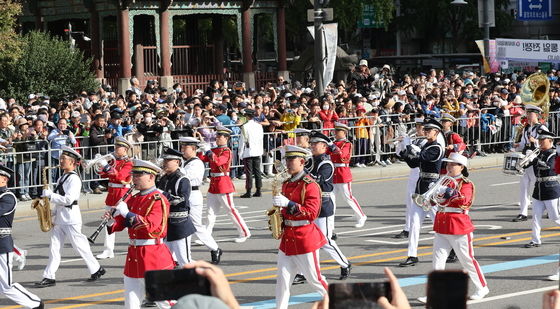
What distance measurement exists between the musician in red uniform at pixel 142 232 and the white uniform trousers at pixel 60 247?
9.44 feet

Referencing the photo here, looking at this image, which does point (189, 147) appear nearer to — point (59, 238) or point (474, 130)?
point (59, 238)

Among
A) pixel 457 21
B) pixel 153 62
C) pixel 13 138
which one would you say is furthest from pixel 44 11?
pixel 457 21

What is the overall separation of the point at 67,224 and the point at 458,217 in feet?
15.7

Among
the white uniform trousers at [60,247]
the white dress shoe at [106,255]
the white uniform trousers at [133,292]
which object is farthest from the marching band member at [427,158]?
the white uniform trousers at [133,292]

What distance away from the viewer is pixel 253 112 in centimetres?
2066

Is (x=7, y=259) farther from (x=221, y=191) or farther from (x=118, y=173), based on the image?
(x=221, y=191)

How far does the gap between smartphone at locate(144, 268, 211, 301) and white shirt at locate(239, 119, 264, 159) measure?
15.4 meters

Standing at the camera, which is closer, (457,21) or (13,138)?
(13,138)

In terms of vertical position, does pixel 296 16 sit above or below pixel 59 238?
above

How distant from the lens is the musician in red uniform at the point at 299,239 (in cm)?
1030

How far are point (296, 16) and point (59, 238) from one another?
3786cm

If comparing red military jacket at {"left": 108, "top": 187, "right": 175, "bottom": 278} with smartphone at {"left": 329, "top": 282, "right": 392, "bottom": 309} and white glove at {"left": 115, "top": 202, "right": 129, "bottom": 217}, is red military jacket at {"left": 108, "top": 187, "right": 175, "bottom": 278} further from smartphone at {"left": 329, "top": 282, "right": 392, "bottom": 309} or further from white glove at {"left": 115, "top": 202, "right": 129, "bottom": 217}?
smartphone at {"left": 329, "top": 282, "right": 392, "bottom": 309}

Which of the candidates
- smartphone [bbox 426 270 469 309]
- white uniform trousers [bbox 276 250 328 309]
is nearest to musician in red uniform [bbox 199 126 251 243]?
white uniform trousers [bbox 276 250 328 309]

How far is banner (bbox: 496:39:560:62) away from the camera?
1066cm
